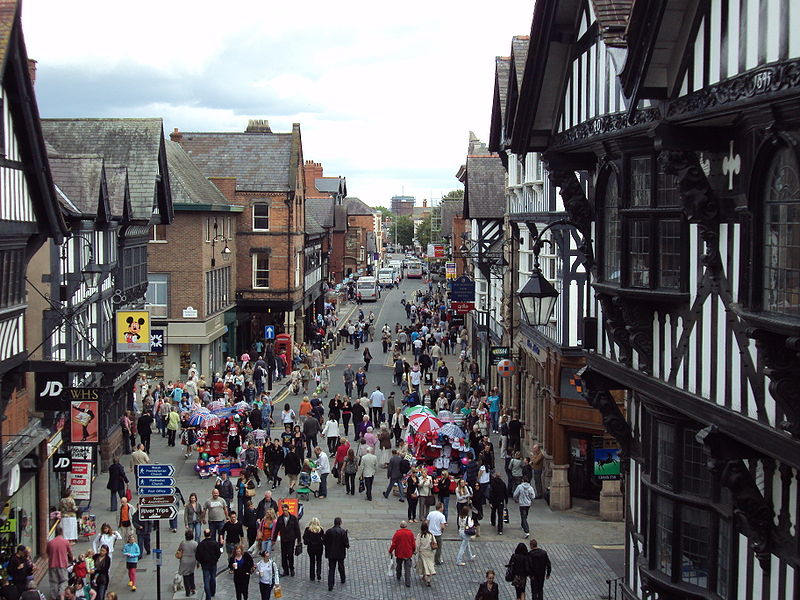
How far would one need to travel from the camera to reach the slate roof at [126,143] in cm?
3431

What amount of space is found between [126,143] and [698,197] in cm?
2833

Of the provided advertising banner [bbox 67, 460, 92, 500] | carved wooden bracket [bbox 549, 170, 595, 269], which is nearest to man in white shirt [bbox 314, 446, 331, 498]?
advertising banner [bbox 67, 460, 92, 500]

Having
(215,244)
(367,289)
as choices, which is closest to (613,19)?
(215,244)

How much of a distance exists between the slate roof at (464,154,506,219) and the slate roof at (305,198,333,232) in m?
46.1

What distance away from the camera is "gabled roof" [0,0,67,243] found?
53.7 feet

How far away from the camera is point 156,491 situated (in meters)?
17.9

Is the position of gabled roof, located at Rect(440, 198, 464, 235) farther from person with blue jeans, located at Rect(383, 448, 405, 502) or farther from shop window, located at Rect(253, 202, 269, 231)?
person with blue jeans, located at Rect(383, 448, 405, 502)

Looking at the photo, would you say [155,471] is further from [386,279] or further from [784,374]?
[386,279]

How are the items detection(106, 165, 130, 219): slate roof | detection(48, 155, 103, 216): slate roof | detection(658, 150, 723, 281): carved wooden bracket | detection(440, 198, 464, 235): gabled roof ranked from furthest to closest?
detection(440, 198, 464, 235): gabled roof < detection(106, 165, 130, 219): slate roof < detection(48, 155, 103, 216): slate roof < detection(658, 150, 723, 281): carved wooden bracket

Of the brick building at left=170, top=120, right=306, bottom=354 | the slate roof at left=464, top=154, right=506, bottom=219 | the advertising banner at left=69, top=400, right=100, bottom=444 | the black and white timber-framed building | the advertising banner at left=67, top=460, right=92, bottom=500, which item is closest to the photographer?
the black and white timber-framed building

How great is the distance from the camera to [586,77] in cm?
1419

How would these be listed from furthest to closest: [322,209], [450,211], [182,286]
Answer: [322,209] < [450,211] < [182,286]

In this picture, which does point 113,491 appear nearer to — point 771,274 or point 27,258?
point 27,258

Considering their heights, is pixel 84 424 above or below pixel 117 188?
below
